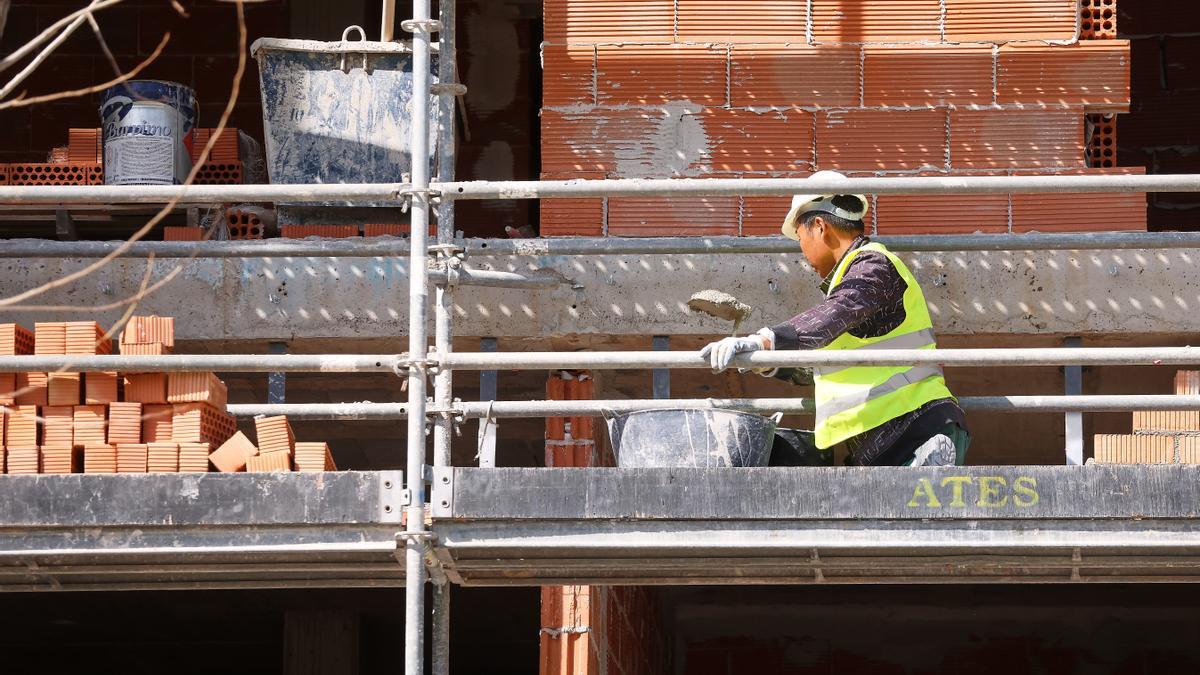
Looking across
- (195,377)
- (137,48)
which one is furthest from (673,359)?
(137,48)

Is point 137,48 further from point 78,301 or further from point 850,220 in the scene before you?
point 850,220

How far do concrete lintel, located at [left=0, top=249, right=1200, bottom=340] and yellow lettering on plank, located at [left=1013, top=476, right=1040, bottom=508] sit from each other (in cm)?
184

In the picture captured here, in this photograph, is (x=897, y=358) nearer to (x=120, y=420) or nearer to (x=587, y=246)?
(x=587, y=246)

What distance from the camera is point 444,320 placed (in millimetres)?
5891

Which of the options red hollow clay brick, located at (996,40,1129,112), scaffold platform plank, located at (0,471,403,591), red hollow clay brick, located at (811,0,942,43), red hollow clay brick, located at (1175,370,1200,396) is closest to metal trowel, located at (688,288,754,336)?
scaffold platform plank, located at (0,471,403,591)

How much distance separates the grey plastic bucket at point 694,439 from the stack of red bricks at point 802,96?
6.33ft

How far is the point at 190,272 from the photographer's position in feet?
23.6

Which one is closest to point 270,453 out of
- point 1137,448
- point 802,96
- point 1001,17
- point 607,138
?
point 607,138

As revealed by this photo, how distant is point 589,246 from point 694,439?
121cm

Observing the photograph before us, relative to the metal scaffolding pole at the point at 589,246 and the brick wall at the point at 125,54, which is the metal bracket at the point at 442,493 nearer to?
the metal scaffolding pole at the point at 589,246

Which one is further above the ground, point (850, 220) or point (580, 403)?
point (850, 220)

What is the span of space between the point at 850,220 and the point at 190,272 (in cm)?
268

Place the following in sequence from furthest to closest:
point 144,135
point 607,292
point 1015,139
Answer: point 144,135
point 1015,139
point 607,292

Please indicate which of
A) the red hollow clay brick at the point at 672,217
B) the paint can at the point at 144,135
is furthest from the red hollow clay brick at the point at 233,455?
the paint can at the point at 144,135
